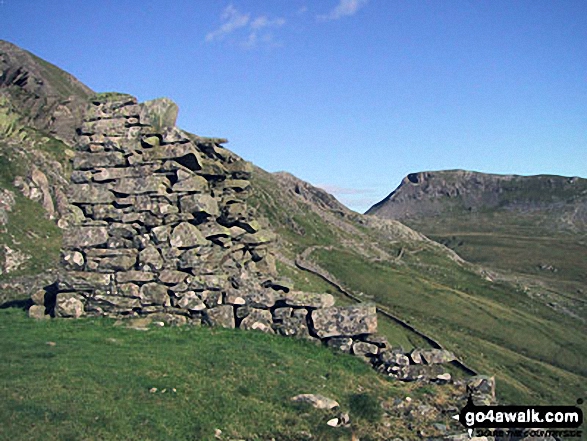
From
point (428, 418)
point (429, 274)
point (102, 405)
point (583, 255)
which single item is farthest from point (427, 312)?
point (583, 255)

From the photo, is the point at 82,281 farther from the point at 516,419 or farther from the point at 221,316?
the point at 516,419

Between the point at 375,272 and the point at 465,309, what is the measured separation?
623 inches

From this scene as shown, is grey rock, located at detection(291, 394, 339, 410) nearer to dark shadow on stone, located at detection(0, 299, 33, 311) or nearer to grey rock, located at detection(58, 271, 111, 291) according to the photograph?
grey rock, located at detection(58, 271, 111, 291)

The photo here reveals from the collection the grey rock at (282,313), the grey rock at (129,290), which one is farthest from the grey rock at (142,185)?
the grey rock at (282,313)

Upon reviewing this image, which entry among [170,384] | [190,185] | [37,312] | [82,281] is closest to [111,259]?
→ [82,281]

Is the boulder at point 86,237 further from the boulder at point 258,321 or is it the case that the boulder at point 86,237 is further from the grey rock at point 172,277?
the boulder at point 258,321

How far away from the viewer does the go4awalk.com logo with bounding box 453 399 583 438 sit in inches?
626

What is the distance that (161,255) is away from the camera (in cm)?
2345

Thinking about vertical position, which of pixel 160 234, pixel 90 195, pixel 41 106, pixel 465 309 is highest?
pixel 41 106

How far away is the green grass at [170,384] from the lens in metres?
12.6

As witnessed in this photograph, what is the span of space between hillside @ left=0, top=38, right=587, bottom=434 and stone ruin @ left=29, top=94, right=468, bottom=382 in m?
3.11

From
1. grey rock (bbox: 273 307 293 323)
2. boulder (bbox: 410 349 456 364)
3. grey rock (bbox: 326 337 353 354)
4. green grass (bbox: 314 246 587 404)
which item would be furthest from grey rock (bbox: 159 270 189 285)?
green grass (bbox: 314 246 587 404)

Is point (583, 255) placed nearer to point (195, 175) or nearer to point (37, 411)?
point (195, 175)

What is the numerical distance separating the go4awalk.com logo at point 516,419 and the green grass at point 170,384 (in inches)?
93.3
